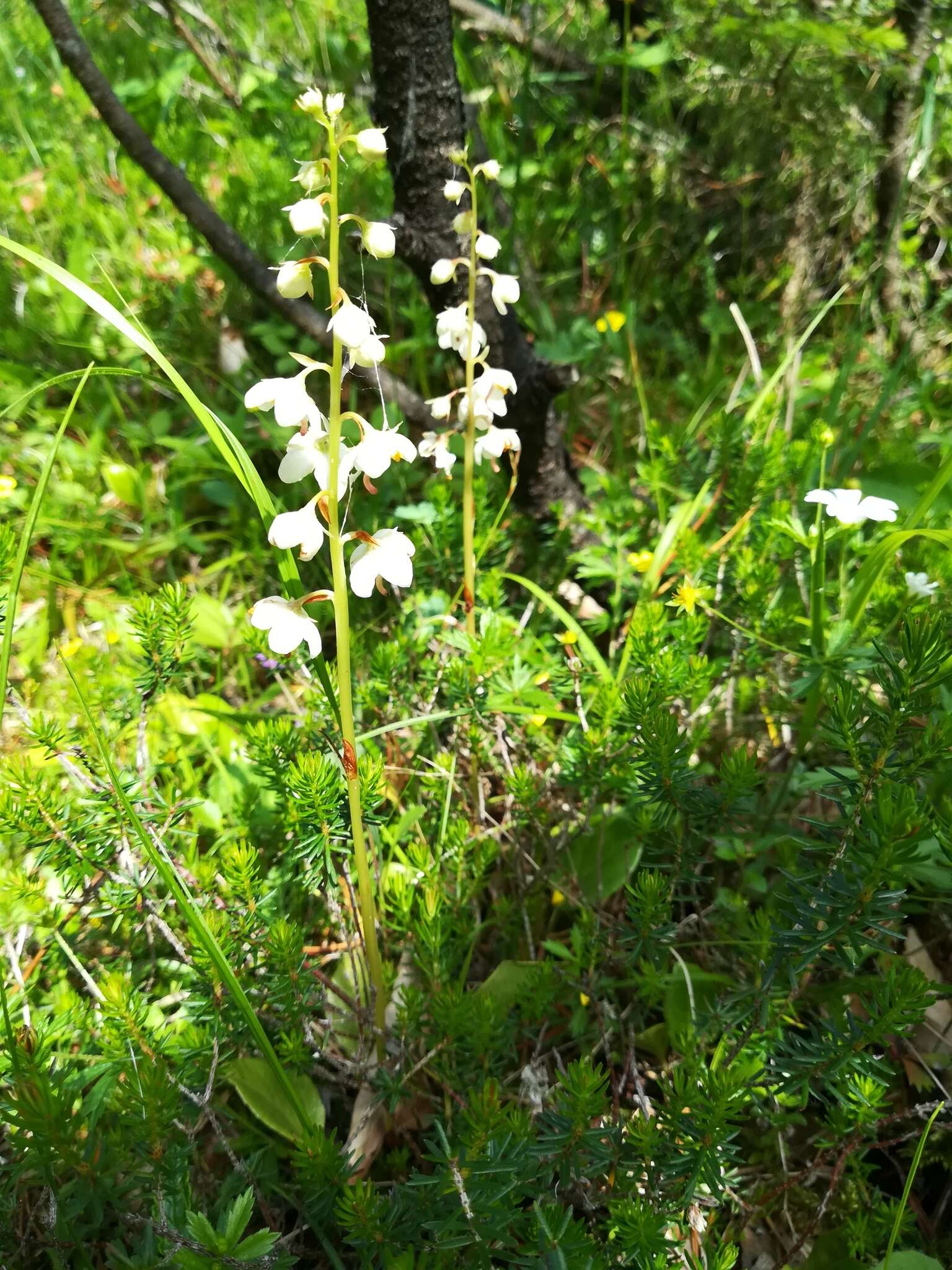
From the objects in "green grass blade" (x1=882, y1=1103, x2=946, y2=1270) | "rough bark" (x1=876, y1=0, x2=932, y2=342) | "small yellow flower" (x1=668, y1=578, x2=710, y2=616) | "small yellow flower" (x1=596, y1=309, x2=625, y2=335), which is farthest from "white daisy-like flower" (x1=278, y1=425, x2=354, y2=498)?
"rough bark" (x1=876, y1=0, x2=932, y2=342)

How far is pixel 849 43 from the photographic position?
7.96ft

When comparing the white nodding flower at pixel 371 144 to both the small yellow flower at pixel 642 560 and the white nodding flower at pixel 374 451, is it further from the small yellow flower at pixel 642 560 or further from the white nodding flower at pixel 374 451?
the small yellow flower at pixel 642 560

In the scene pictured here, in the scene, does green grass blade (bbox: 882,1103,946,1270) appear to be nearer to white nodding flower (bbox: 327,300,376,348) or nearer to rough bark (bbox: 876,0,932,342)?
white nodding flower (bbox: 327,300,376,348)

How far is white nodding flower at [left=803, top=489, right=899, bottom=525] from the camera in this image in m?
1.65

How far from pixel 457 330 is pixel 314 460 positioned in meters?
0.64

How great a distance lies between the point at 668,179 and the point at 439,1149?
10.6 ft

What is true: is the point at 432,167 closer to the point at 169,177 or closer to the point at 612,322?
the point at 169,177

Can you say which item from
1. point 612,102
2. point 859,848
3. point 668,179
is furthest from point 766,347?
point 859,848

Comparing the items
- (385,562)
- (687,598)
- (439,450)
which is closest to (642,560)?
(687,598)

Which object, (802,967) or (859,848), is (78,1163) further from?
(859,848)

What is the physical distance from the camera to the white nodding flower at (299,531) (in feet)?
3.80

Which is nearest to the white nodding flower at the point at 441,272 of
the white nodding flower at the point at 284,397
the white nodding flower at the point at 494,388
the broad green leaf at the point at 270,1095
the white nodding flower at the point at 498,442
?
the white nodding flower at the point at 494,388

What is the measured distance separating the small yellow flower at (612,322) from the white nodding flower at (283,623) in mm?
1968

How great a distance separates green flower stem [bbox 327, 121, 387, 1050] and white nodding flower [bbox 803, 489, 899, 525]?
952 mm
